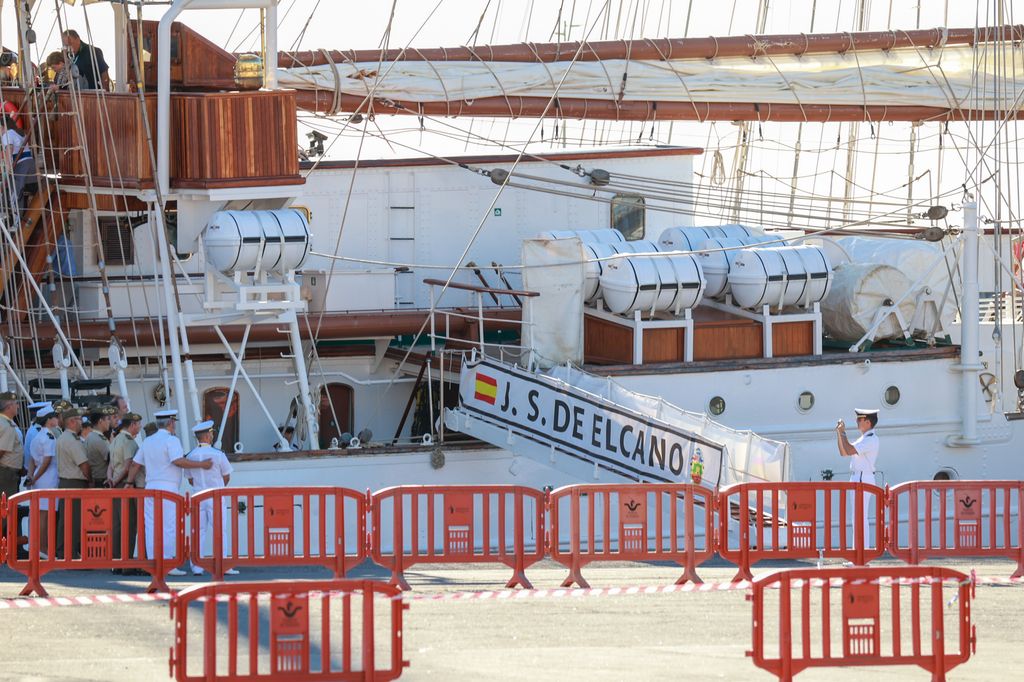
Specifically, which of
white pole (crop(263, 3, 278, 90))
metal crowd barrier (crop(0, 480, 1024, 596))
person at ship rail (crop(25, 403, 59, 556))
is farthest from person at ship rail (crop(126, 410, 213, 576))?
white pole (crop(263, 3, 278, 90))

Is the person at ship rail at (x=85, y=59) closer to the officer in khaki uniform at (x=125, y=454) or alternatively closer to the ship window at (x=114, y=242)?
the ship window at (x=114, y=242)

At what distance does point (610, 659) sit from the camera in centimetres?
1117

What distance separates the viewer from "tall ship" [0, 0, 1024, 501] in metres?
19.5

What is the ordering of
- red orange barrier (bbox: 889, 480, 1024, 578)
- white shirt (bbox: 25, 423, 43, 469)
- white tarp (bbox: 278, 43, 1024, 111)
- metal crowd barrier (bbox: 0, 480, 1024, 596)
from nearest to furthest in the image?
metal crowd barrier (bbox: 0, 480, 1024, 596)
red orange barrier (bbox: 889, 480, 1024, 578)
white shirt (bbox: 25, 423, 43, 469)
white tarp (bbox: 278, 43, 1024, 111)

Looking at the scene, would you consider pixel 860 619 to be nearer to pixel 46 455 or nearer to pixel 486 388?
pixel 46 455

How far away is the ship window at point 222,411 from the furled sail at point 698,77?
411 cm

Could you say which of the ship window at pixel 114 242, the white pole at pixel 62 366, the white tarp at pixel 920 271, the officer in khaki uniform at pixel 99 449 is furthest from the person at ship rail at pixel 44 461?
the white tarp at pixel 920 271

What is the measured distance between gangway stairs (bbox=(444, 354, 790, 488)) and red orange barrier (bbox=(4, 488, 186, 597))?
6.80 m

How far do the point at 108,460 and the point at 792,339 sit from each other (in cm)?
999

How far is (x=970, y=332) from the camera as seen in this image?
72.1 feet

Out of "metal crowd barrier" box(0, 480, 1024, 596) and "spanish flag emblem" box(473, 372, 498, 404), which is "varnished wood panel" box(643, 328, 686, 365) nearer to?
"spanish flag emblem" box(473, 372, 498, 404)

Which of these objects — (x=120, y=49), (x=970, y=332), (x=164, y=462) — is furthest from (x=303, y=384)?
(x=970, y=332)

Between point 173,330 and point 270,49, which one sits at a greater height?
point 270,49

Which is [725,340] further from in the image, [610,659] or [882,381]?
[610,659]
